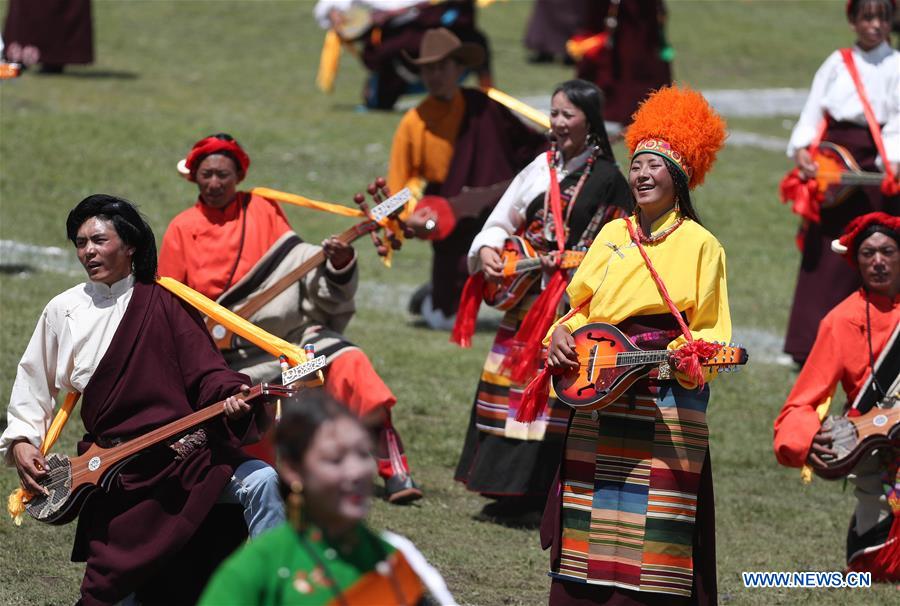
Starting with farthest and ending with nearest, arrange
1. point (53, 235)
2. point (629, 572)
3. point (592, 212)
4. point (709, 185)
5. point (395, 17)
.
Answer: point (395, 17) < point (709, 185) < point (53, 235) < point (592, 212) < point (629, 572)

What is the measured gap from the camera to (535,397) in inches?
225

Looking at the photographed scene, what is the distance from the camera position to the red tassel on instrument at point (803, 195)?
9734 millimetres

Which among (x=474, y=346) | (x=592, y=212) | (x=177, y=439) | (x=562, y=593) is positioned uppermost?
(x=592, y=212)

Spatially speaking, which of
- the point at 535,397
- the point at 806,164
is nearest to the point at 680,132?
the point at 535,397

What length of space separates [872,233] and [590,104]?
1.33 metres

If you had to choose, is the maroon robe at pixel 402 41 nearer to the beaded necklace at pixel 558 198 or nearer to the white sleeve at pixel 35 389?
the beaded necklace at pixel 558 198

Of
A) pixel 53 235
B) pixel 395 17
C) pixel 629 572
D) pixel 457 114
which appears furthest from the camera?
pixel 395 17

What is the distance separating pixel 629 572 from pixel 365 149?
11.0 metres

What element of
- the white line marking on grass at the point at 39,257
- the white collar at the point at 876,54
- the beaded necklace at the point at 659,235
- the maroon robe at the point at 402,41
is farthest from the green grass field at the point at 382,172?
the white collar at the point at 876,54

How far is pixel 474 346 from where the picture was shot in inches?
427

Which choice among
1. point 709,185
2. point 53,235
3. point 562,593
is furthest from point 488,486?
point 709,185

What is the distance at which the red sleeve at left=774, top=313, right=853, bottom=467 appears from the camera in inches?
249

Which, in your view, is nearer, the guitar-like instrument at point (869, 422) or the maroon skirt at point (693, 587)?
the maroon skirt at point (693, 587)

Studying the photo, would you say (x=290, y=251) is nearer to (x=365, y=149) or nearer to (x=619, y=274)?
(x=619, y=274)
